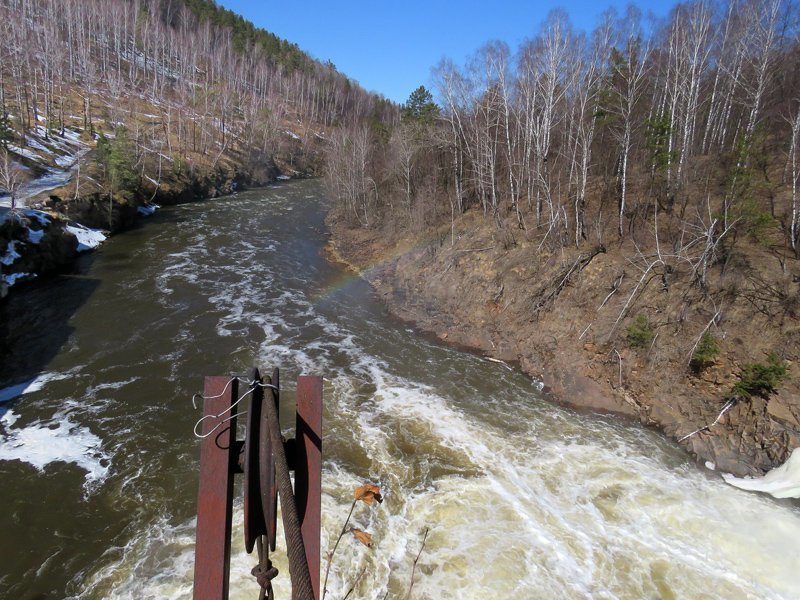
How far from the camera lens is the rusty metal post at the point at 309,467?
200 cm

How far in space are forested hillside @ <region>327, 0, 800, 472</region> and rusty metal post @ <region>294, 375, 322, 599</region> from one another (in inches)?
450

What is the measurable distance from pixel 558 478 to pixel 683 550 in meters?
2.42

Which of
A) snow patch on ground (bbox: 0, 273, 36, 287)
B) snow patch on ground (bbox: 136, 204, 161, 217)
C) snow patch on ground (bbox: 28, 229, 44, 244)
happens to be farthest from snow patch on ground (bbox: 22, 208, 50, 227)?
snow patch on ground (bbox: 136, 204, 161, 217)

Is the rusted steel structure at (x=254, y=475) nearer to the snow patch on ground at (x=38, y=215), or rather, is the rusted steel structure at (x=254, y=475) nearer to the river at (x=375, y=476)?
the river at (x=375, y=476)

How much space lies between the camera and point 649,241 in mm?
16453

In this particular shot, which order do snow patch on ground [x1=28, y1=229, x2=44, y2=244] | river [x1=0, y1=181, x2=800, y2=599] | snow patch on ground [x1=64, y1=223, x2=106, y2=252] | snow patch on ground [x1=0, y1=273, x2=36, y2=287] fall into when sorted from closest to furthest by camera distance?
1. river [x1=0, y1=181, x2=800, y2=599]
2. snow patch on ground [x1=0, y1=273, x2=36, y2=287]
3. snow patch on ground [x1=28, y1=229, x2=44, y2=244]
4. snow patch on ground [x1=64, y1=223, x2=106, y2=252]

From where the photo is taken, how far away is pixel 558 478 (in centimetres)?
948

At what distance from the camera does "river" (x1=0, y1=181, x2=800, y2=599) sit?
7182 mm

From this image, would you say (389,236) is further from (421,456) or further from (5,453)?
(5,453)

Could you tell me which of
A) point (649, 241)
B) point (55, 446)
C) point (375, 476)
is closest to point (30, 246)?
point (55, 446)

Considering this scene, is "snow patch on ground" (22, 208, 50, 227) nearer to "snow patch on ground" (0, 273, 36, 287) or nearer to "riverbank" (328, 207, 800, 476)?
"snow patch on ground" (0, 273, 36, 287)

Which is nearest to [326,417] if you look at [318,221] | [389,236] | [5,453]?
[5,453]

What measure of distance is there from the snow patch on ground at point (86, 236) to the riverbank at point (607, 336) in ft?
53.3

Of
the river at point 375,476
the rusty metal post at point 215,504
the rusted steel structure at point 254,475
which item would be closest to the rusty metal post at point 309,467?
the rusted steel structure at point 254,475
